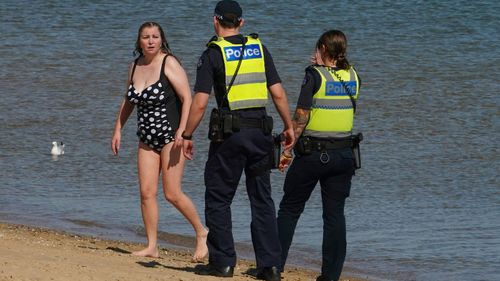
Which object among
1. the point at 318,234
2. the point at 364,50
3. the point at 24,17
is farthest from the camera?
the point at 24,17

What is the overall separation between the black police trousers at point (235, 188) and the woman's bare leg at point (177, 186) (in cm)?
78

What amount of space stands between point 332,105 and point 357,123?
276 inches

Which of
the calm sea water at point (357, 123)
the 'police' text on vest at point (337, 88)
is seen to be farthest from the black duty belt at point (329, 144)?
the calm sea water at point (357, 123)

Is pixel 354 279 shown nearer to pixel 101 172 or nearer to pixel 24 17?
pixel 101 172

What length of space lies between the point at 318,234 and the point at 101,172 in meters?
2.93

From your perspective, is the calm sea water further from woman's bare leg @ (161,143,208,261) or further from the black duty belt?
the black duty belt

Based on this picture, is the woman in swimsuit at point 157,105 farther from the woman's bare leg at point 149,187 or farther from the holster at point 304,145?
the holster at point 304,145

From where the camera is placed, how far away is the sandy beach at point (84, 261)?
24.5 ft

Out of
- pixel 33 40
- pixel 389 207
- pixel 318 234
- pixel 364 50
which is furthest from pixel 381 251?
pixel 33 40

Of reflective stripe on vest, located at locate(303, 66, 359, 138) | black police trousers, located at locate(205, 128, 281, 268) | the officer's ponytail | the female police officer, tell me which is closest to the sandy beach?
black police trousers, located at locate(205, 128, 281, 268)

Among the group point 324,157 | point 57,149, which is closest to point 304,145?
point 324,157

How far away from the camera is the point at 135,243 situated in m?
9.90

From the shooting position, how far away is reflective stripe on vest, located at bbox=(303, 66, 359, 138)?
305 inches

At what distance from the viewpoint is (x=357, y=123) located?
48.4 feet
